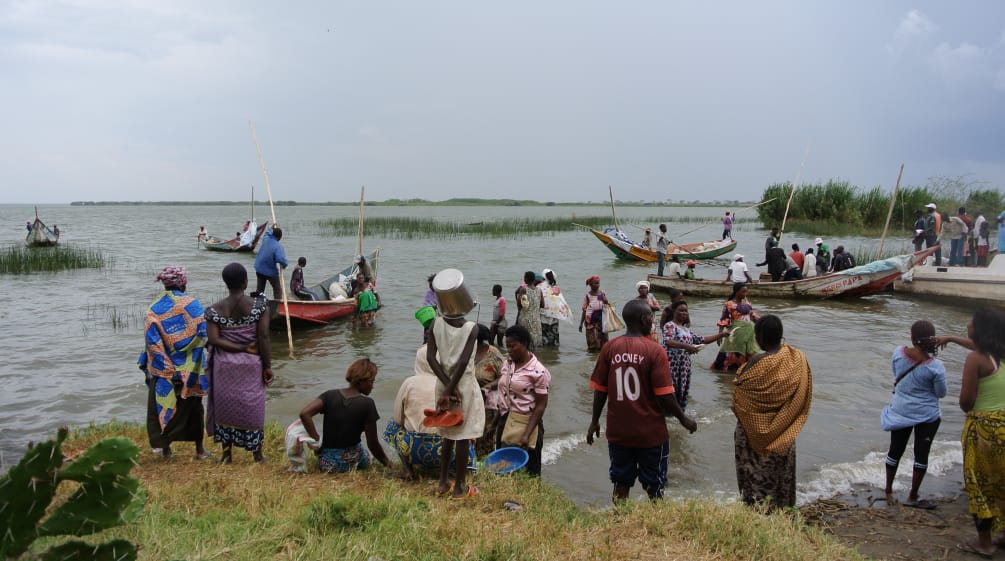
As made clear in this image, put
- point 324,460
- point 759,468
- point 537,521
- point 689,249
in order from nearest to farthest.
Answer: point 537,521, point 759,468, point 324,460, point 689,249

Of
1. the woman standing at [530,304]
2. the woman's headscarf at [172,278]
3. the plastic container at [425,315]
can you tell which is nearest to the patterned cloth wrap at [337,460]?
the woman's headscarf at [172,278]

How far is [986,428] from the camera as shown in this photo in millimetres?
3947

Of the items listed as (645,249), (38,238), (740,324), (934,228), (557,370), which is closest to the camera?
(740,324)

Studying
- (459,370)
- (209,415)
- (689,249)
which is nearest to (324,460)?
(209,415)

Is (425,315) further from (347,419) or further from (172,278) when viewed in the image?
(172,278)

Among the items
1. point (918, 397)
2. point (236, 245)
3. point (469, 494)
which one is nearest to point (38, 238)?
point (236, 245)

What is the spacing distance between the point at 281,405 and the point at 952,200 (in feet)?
97.4

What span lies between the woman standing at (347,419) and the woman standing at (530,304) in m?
5.20

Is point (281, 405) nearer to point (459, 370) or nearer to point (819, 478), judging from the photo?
point (459, 370)

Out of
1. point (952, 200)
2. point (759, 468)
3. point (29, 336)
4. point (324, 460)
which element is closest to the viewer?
point (759, 468)

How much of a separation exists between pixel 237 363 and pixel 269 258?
712cm

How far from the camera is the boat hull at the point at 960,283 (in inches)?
580

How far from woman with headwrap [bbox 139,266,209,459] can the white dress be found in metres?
2.10

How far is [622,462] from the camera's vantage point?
4.26 m
